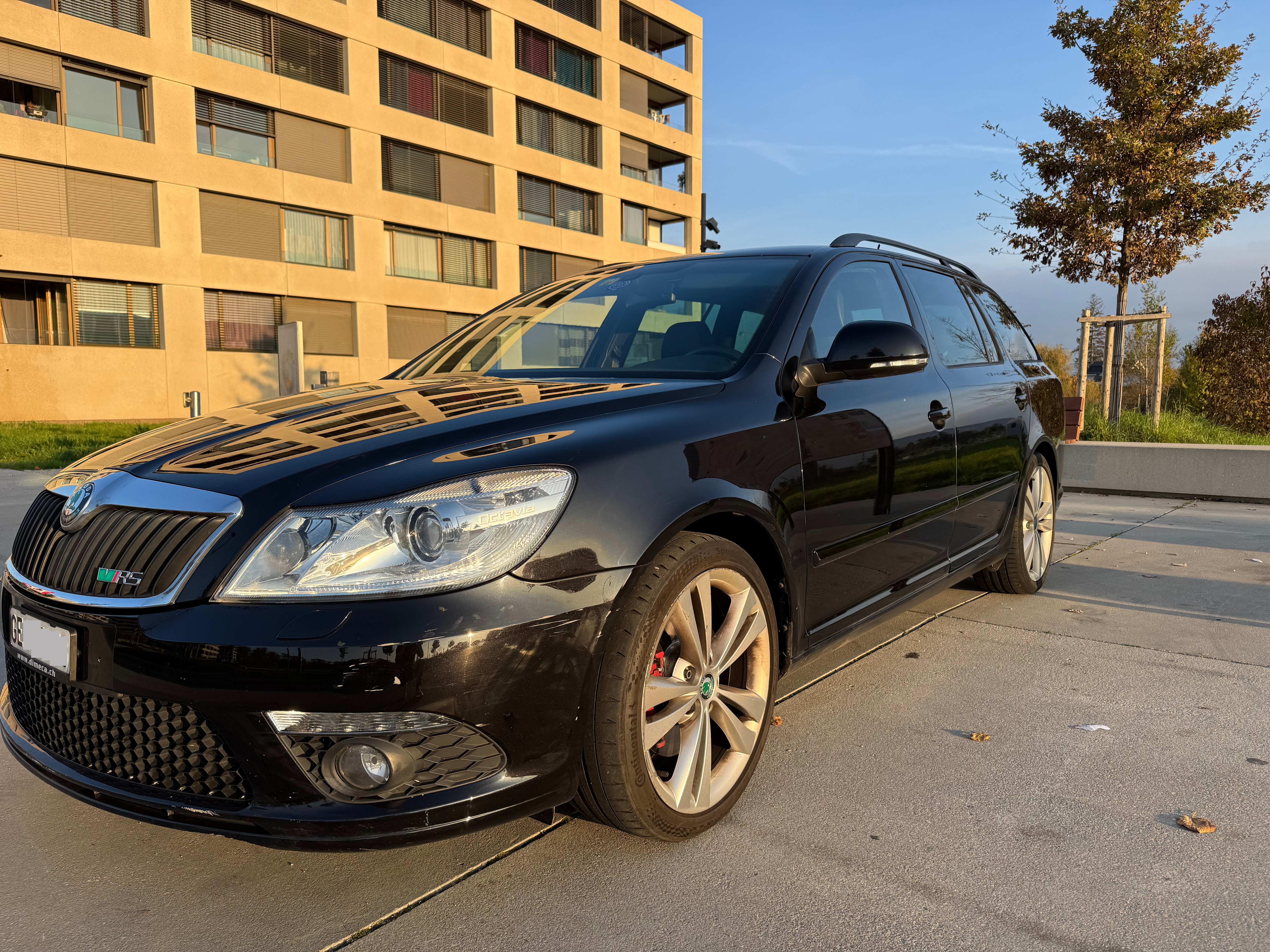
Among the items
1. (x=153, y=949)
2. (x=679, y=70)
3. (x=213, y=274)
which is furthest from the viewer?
(x=679, y=70)

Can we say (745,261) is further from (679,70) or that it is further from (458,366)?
(679,70)

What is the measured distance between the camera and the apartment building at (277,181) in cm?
2030

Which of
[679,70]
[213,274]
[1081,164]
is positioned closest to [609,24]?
[679,70]

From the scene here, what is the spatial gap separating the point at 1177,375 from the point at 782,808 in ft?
55.8

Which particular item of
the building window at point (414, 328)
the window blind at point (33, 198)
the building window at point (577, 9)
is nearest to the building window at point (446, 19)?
the building window at point (577, 9)

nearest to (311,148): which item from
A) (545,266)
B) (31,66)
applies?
(31,66)

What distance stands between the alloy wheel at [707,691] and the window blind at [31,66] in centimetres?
2334

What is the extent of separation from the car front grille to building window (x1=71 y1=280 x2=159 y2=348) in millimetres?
21768

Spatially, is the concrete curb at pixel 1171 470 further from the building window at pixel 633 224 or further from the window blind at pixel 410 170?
the building window at pixel 633 224

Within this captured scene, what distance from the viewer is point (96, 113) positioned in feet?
68.3

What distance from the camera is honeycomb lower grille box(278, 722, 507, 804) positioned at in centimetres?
186

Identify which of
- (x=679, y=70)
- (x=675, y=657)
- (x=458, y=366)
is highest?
(x=679, y=70)

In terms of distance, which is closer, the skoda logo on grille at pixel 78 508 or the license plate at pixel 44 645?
the license plate at pixel 44 645

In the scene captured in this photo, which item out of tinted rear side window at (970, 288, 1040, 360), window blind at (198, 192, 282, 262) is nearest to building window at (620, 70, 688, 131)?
window blind at (198, 192, 282, 262)
